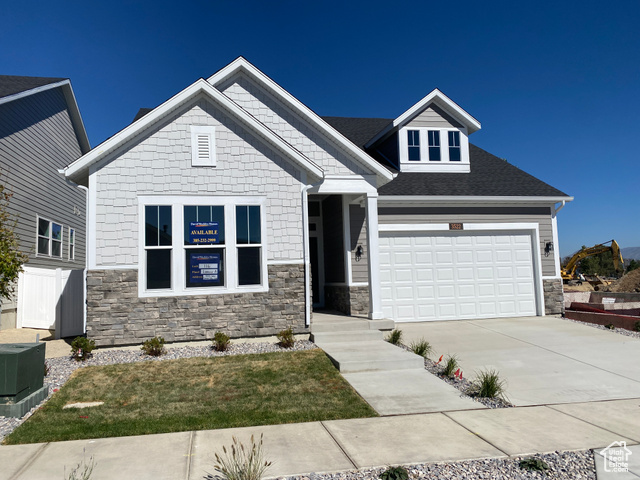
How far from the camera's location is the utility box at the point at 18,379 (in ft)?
19.5

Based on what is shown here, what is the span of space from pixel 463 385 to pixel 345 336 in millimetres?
3359

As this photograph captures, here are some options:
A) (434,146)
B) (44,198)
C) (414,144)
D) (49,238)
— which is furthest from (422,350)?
(44,198)

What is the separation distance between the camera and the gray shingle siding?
13703 mm

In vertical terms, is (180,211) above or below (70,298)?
above

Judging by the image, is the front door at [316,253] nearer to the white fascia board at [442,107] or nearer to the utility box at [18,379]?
the white fascia board at [442,107]

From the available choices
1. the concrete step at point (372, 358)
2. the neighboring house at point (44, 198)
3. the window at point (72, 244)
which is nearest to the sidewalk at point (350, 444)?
the concrete step at point (372, 358)

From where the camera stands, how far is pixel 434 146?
15.3 meters

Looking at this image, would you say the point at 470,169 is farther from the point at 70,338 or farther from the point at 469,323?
the point at 70,338

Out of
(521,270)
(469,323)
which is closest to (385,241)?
(469,323)

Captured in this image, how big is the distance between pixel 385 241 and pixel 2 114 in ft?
36.9

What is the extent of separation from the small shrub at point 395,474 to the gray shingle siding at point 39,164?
11238 mm

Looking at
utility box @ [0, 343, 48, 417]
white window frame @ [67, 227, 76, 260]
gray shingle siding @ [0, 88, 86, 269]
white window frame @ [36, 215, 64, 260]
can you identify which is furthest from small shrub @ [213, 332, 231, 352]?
white window frame @ [67, 227, 76, 260]

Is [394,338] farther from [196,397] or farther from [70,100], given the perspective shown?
[70,100]

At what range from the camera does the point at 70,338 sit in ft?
37.5
